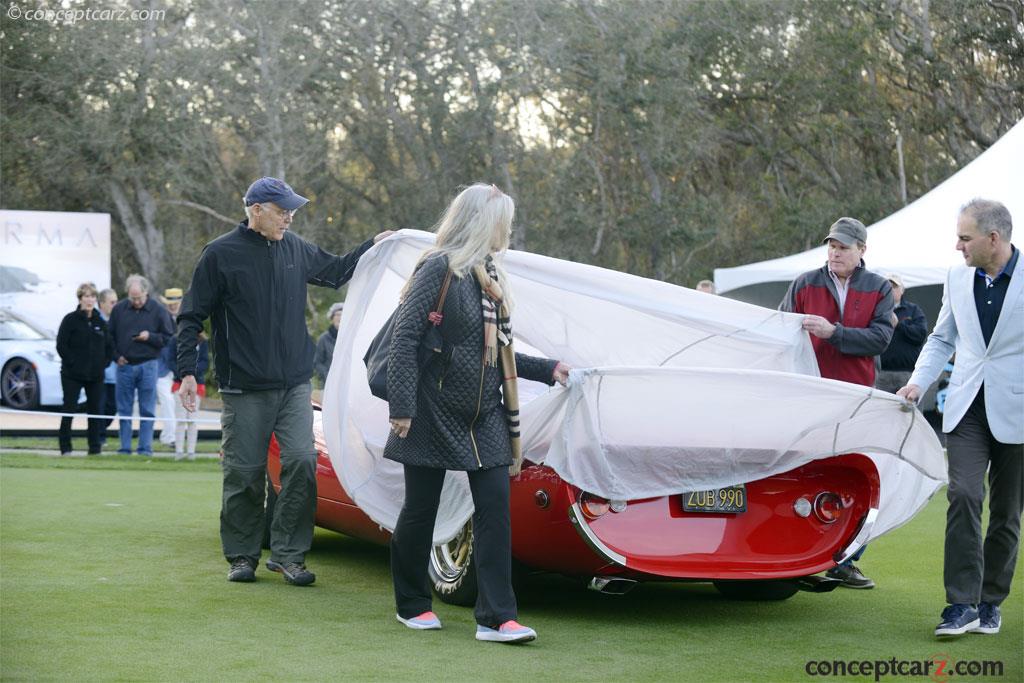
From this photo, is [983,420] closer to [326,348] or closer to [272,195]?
[272,195]

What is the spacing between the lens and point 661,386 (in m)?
5.60

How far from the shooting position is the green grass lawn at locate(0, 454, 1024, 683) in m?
5.02

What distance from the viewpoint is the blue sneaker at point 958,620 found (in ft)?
18.9

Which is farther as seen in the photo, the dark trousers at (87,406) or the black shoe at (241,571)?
the dark trousers at (87,406)

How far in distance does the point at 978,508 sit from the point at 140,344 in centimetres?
1043

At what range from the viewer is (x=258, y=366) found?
6.82m

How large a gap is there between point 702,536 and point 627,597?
108 cm

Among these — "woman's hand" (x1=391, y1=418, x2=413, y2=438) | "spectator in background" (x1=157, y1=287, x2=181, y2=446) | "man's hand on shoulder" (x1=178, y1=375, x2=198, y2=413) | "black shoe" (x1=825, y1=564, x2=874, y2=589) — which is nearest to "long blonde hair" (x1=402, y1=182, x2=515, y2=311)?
"woman's hand" (x1=391, y1=418, x2=413, y2=438)

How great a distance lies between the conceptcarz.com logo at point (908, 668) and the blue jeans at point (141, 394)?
10.3 m

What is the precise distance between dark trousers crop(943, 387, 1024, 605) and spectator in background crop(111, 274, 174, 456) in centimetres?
1014

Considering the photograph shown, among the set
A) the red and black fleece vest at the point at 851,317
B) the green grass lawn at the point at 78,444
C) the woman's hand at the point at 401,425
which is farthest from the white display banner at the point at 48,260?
the woman's hand at the point at 401,425

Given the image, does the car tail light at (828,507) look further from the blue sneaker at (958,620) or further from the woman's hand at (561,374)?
the woman's hand at (561,374)

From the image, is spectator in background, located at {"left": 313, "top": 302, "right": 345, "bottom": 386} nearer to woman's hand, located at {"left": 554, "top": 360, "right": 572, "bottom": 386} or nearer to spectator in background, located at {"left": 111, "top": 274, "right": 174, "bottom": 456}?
spectator in background, located at {"left": 111, "top": 274, "right": 174, "bottom": 456}

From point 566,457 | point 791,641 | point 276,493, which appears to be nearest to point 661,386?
point 566,457
